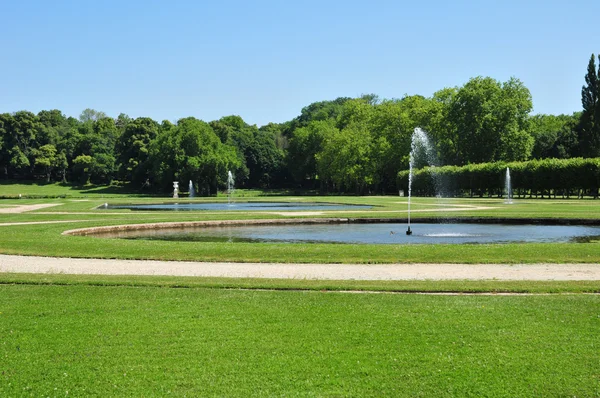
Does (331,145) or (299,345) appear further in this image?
(331,145)

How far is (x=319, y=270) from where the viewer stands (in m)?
14.5

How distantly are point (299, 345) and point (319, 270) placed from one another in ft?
22.4

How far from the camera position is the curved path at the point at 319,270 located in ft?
44.2

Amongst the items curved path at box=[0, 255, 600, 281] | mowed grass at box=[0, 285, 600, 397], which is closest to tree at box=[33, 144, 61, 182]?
curved path at box=[0, 255, 600, 281]

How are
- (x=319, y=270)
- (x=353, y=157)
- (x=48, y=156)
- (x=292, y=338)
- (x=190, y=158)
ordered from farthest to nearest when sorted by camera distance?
(x=48, y=156)
(x=190, y=158)
(x=353, y=157)
(x=319, y=270)
(x=292, y=338)

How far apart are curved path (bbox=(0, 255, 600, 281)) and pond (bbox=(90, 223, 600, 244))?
6738 millimetres

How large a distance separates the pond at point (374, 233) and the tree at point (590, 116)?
63010 mm

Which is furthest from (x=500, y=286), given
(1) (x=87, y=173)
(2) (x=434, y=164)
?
(1) (x=87, y=173)

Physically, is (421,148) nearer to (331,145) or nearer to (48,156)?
(331,145)

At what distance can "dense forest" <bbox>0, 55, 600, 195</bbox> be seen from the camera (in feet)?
286

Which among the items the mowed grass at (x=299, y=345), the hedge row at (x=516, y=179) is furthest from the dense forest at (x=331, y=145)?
the mowed grass at (x=299, y=345)

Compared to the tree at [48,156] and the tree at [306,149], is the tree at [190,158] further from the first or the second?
the tree at [48,156]

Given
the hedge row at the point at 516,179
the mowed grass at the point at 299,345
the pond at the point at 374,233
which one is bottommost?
the pond at the point at 374,233

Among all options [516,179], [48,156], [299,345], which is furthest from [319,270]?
[48,156]
